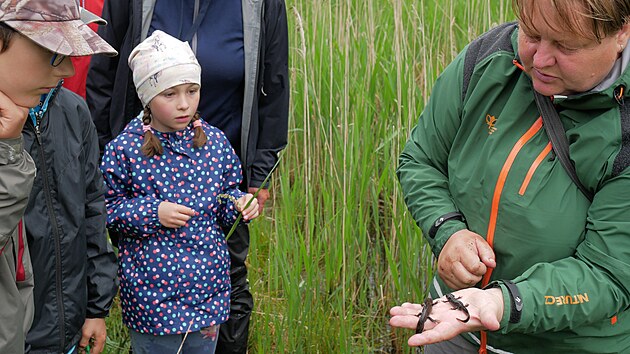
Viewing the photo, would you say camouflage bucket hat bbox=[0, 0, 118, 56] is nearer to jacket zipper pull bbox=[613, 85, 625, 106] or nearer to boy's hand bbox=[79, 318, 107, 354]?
boy's hand bbox=[79, 318, 107, 354]

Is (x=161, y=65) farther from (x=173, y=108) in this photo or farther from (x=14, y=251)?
(x=14, y=251)

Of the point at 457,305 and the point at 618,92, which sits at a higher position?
the point at 618,92

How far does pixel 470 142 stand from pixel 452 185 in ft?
0.35

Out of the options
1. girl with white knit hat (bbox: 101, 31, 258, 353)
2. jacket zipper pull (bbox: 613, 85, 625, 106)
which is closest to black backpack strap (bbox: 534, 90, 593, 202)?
jacket zipper pull (bbox: 613, 85, 625, 106)

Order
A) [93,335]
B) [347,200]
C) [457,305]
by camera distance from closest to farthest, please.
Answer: [457,305], [93,335], [347,200]

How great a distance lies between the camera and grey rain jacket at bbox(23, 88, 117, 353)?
190 cm

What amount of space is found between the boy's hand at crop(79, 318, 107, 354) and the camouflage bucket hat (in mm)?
763

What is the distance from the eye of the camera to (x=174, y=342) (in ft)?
7.61

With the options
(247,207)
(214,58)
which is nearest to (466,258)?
(247,207)

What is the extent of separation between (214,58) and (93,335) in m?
0.87

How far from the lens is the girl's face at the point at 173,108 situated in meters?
2.25

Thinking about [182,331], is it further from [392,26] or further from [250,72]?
[392,26]

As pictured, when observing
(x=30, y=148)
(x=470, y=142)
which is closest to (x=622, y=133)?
(x=470, y=142)

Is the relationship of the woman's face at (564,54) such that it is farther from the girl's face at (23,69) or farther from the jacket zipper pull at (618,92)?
the girl's face at (23,69)
